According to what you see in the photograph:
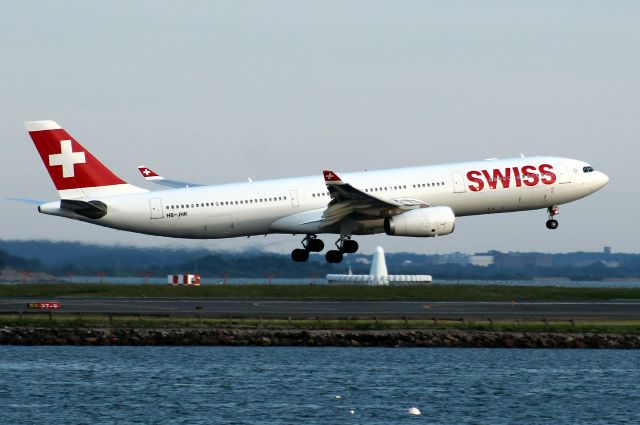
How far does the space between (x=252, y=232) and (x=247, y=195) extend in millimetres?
2578

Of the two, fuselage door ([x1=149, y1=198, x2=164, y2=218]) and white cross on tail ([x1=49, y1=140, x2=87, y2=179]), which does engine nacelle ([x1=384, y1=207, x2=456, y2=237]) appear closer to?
fuselage door ([x1=149, y1=198, x2=164, y2=218])

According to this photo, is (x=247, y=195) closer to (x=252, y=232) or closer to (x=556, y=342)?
(x=252, y=232)

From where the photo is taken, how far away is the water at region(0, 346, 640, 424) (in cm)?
5106

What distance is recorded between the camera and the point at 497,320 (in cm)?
7394

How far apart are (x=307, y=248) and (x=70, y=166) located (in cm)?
1563

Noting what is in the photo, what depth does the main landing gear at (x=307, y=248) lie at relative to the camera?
267 ft

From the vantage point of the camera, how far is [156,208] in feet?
248

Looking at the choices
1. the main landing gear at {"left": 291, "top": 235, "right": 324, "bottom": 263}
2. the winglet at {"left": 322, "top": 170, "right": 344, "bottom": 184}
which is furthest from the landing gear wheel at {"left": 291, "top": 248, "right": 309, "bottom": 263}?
the winglet at {"left": 322, "top": 170, "right": 344, "bottom": 184}

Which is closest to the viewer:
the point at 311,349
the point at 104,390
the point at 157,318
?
the point at 104,390

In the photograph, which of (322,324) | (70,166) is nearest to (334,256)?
(322,324)

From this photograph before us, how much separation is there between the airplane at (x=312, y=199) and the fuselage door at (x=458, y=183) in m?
0.06

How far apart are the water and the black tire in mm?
13626

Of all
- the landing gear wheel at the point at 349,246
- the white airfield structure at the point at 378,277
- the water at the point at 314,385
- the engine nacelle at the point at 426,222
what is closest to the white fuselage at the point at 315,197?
the landing gear wheel at the point at 349,246

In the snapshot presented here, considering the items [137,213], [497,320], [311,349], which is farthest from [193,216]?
[497,320]
